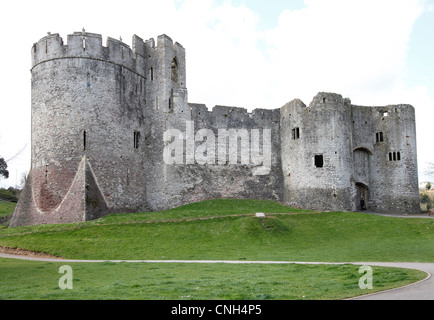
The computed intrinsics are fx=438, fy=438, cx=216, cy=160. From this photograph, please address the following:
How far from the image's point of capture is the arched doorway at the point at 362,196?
148 feet

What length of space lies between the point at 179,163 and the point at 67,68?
41.1 feet

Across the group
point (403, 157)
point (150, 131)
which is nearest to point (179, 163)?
point (150, 131)

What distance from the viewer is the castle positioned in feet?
116

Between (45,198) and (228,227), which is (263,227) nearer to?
(228,227)

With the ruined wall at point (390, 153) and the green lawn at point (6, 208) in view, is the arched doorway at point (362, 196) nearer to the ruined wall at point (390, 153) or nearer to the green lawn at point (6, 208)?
the ruined wall at point (390, 153)

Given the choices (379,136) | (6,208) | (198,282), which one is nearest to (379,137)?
(379,136)

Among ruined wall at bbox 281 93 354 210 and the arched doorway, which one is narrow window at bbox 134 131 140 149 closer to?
ruined wall at bbox 281 93 354 210

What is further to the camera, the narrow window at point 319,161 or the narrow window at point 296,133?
the narrow window at point 296,133

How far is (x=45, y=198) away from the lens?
34875mm

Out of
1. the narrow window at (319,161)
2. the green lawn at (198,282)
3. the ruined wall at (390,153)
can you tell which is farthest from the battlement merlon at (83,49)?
the ruined wall at (390,153)

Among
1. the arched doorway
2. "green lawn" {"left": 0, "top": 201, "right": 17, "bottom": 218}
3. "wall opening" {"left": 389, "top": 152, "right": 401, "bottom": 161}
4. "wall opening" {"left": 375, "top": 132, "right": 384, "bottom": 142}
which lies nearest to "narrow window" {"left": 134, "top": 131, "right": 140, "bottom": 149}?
"green lawn" {"left": 0, "top": 201, "right": 17, "bottom": 218}

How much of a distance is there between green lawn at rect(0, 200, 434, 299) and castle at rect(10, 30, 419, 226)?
304 cm

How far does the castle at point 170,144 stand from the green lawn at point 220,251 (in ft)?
9.97

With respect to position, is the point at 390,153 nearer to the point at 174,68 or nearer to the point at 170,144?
the point at 170,144
